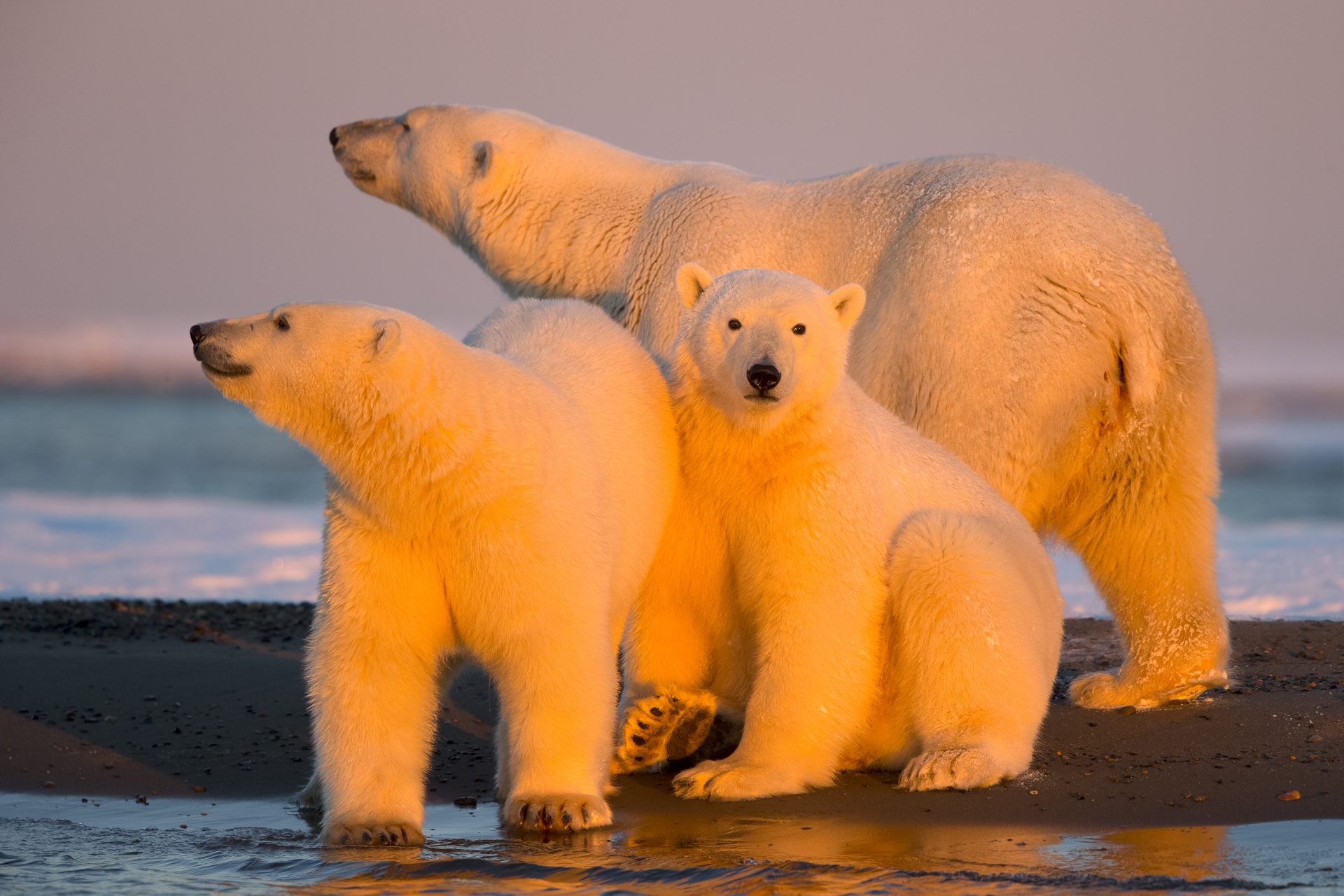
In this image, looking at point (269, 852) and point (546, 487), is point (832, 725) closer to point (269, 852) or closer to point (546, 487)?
point (546, 487)

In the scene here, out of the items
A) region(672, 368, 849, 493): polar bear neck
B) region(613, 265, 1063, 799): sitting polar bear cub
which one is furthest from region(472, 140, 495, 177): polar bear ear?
region(672, 368, 849, 493): polar bear neck

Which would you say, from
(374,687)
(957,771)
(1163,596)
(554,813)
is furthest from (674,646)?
(1163,596)

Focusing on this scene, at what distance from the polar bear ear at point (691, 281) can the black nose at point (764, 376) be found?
575mm

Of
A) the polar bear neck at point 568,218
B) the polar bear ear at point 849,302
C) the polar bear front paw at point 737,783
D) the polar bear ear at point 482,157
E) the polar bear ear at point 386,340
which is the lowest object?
the polar bear front paw at point 737,783

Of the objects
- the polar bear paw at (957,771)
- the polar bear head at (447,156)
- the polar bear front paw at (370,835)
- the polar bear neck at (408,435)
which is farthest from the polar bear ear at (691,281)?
the polar bear head at (447,156)

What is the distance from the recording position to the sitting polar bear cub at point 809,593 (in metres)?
4.68

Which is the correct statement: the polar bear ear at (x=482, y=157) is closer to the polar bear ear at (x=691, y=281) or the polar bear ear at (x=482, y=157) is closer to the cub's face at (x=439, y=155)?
the cub's face at (x=439, y=155)

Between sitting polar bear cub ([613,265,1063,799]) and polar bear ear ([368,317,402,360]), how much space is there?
1065 millimetres

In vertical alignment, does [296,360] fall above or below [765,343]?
below

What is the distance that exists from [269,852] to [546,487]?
1.20 metres

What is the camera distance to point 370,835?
13.3 ft

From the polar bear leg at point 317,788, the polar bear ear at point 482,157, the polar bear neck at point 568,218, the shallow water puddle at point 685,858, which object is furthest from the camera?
the polar bear ear at point 482,157

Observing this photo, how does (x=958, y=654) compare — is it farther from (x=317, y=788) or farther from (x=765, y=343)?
(x=317, y=788)

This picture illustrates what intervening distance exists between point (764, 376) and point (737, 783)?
3.91 feet
